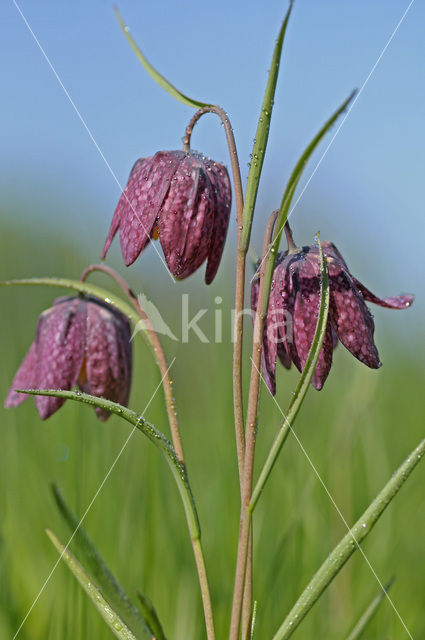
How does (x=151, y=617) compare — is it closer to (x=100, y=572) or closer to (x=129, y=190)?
(x=100, y=572)

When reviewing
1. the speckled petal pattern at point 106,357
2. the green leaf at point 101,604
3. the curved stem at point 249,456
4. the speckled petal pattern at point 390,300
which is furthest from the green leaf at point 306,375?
the speckled petal pattern at point 106,357

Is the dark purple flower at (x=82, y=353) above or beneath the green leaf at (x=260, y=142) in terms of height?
beneath

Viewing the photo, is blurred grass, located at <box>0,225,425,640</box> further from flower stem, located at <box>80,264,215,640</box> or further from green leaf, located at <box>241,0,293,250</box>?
green leaf, located at <box>241,0,293,250</box>

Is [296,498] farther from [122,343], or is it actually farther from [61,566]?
[122,343]

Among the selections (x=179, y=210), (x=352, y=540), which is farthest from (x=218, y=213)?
(x=352, y=540)

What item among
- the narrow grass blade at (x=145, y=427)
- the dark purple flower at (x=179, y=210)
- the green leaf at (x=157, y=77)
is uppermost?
the green leaf at (x=157, y=77)

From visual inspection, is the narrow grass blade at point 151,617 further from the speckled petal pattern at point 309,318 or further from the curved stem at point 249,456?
the speckled petal pattern at point 309,318
